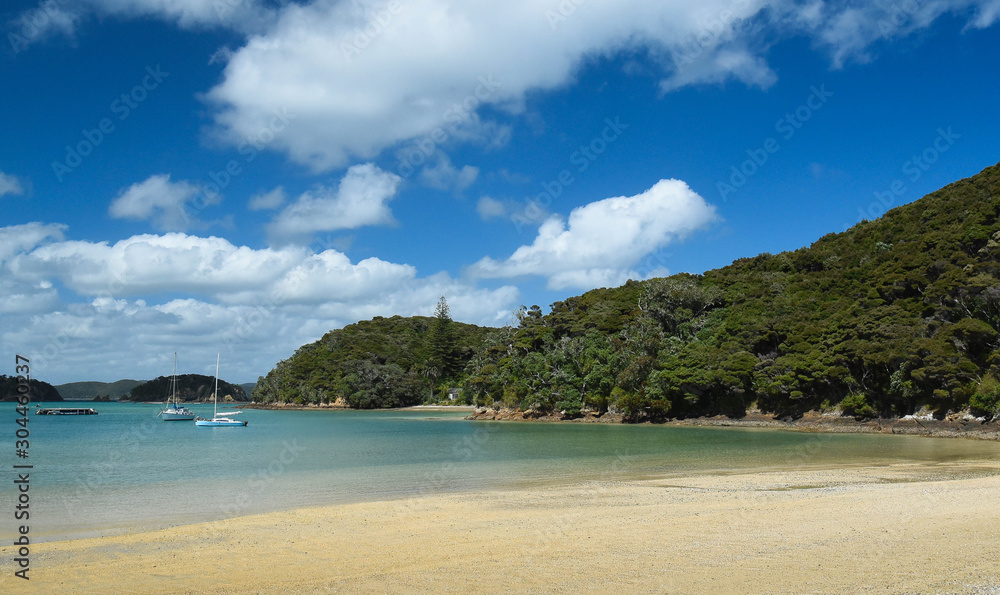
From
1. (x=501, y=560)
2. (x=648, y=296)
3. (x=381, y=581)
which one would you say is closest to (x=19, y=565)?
(x=381, y=581)

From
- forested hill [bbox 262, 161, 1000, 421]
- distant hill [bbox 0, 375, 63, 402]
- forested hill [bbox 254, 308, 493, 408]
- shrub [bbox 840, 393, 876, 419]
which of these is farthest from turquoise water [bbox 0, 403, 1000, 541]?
distant hill [bbox 0, 375, 63, 402]

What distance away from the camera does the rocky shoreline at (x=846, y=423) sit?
125 feet

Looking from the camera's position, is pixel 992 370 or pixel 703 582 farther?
pixel 992 370

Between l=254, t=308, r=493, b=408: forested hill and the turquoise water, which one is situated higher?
Answer: l=254, t=308, r=493, b=408: forested hill

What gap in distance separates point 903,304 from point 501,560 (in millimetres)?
52256

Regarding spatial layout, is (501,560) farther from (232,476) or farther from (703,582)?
(232,476)

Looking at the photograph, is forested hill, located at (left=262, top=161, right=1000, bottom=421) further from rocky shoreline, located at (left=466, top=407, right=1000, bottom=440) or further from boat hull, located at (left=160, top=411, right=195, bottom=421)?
boat hull, located at (left=160, top=411, right=195, bottom=421)

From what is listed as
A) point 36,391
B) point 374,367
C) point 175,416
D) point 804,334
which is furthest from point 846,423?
point 36,391

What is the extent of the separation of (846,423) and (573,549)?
45.5 meters

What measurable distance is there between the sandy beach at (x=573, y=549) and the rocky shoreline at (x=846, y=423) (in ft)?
91.6

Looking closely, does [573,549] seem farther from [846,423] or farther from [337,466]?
[846,423]

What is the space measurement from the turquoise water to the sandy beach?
273cm

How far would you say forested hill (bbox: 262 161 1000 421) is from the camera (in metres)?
42.8

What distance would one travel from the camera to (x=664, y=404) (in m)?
59.1
